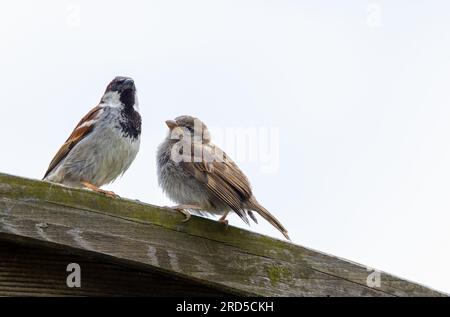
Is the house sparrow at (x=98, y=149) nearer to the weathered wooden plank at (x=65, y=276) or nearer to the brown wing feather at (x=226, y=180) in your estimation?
the brown wing feather at (x=226, y=180)

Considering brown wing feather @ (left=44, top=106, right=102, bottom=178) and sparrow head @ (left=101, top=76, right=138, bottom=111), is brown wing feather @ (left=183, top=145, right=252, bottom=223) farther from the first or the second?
sparrow head @ (left=101, top=76, right=138, bottom=111)

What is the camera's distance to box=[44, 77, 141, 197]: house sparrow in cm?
575

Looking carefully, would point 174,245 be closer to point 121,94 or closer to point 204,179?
A: point 204,179

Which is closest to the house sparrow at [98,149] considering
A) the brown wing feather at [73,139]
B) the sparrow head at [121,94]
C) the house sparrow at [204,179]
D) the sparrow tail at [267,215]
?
the brown wing feather at [73,139]

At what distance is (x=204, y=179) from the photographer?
392 cm

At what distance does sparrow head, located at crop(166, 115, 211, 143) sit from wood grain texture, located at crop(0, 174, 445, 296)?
1933mm

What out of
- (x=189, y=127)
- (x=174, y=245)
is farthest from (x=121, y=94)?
(x=174, y=245)

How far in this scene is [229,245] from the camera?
2.76m

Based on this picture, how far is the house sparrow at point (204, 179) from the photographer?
12.4 ft

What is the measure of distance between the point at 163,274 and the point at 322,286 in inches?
23.0

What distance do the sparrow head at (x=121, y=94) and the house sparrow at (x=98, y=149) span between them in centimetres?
11

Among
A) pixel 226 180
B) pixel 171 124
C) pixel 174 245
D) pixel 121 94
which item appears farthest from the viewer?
pixel 121 94

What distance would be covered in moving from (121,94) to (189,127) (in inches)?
64.8

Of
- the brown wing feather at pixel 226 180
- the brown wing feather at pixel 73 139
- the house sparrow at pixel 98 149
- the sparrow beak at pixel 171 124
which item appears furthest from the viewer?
the brown wing feather at pixel 73 139
